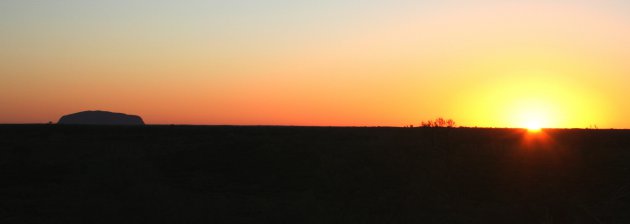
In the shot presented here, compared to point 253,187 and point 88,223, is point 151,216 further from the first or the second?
point 253,187

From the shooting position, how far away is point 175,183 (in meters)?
27.2

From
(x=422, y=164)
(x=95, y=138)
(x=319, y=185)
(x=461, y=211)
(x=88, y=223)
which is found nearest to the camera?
(x=88, y=223)

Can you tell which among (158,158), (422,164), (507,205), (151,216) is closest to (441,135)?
(422,164)

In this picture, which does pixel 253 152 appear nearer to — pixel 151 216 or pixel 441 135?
pixel 441 135

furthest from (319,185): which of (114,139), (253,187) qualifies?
(114,139)

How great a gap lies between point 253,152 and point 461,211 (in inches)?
669

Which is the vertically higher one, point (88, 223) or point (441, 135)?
point (441, 135)

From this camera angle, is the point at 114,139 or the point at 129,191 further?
the point at 114,139

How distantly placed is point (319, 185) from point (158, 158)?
12886 millimetres

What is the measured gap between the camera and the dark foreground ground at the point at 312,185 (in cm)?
1952

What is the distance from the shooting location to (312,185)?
26.0 m

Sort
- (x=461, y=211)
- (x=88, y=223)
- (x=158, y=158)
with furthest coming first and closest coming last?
(x=158, y=158), (x=461, y=211), (x=88, y=223)

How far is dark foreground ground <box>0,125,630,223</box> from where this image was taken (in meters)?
19.5

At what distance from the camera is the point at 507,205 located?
21953mm
